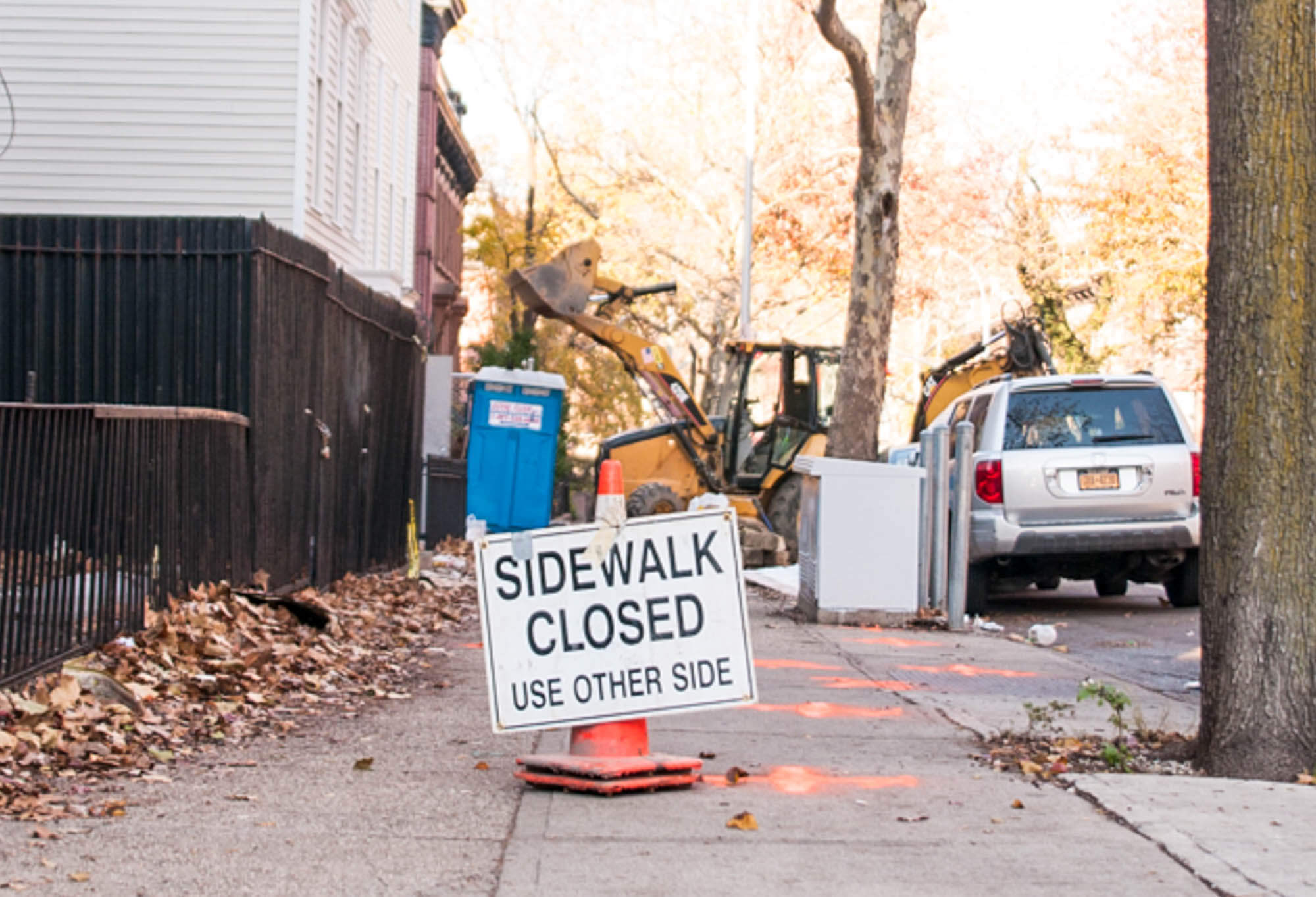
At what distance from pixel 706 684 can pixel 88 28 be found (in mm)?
13544

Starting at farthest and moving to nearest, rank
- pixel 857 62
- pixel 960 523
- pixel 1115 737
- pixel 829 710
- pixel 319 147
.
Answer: pixel 319 147 < pixel 857 62 < pixel 960 523 < pixel 829 710 < pixel 1115 737

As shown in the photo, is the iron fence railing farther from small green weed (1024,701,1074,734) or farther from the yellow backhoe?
the yellow backhoe

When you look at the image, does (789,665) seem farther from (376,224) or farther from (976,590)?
(376,224)

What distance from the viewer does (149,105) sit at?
17562mm

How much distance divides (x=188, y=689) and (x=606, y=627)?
2.48m

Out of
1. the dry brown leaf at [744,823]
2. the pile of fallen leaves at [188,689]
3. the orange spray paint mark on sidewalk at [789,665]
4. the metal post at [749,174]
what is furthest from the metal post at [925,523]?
the metal post at [749,174]

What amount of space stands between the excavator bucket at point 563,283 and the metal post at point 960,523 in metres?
8.63

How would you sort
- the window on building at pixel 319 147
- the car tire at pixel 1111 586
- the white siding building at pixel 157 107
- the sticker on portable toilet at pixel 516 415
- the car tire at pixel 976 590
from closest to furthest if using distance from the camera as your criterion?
1. the car tire at pixel 976 590
2. the car tire at pixel 1111 586
3. the white siding building at pixel 157 107
4. the window on building at pixel 319 147
5. the sticker on portable toilet at pixel 516 415

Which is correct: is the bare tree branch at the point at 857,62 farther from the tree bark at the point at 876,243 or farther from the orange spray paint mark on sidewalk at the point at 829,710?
→ the orange spray paint mark on sidewalk at the point at 829,710

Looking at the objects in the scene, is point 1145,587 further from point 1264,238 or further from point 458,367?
point 458,367

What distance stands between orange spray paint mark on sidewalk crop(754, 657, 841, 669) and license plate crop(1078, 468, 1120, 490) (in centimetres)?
451

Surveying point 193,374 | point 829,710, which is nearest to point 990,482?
point 829,710

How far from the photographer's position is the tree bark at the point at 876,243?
64.4ft

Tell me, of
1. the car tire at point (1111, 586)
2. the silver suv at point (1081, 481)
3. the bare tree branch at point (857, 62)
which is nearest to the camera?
the silver suv at point (1081, 481)
